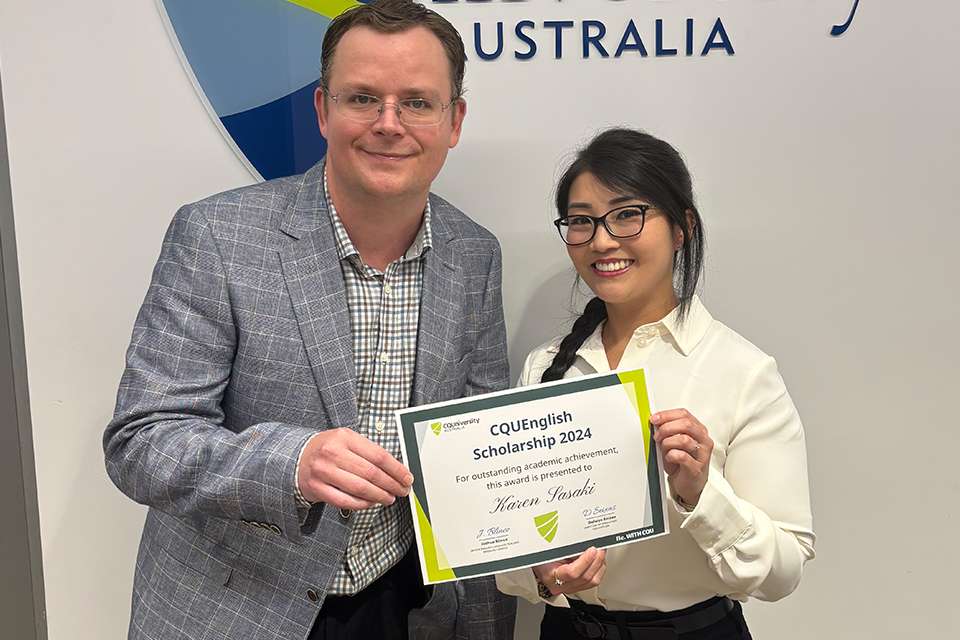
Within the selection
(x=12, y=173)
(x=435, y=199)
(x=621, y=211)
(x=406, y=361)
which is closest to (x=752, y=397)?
(x=621, y=211)

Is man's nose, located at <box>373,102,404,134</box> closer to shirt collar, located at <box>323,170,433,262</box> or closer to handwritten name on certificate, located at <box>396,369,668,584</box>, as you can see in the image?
shirt collar, located at <box>323,170,433,262</box>

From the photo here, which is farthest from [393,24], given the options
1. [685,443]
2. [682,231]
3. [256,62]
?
[685,443]

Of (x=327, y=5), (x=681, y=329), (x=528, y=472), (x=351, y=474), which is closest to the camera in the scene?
(x=351, y=474)

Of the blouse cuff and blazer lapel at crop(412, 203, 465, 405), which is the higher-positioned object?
blazer lapel at crop(412, 203, 465, 405)

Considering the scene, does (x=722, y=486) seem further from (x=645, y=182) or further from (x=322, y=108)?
(x=322, y=108)

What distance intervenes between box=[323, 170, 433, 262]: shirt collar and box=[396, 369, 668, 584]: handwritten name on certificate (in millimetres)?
424

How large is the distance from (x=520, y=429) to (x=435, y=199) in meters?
0.68

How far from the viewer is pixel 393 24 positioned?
5.11ft

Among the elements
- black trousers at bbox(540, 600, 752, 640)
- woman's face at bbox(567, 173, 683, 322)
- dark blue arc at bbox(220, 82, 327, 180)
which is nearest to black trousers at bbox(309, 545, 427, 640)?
black trousers at bbox(540, 600, 752, 640)

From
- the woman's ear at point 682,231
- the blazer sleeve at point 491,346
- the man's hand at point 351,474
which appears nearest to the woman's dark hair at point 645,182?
the woman's ear at point 682,231

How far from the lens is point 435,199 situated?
6.16 feet

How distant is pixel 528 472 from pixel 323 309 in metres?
0.48

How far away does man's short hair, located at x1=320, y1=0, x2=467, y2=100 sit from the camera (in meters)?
1.56

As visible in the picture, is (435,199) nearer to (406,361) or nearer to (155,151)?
(406,361)
